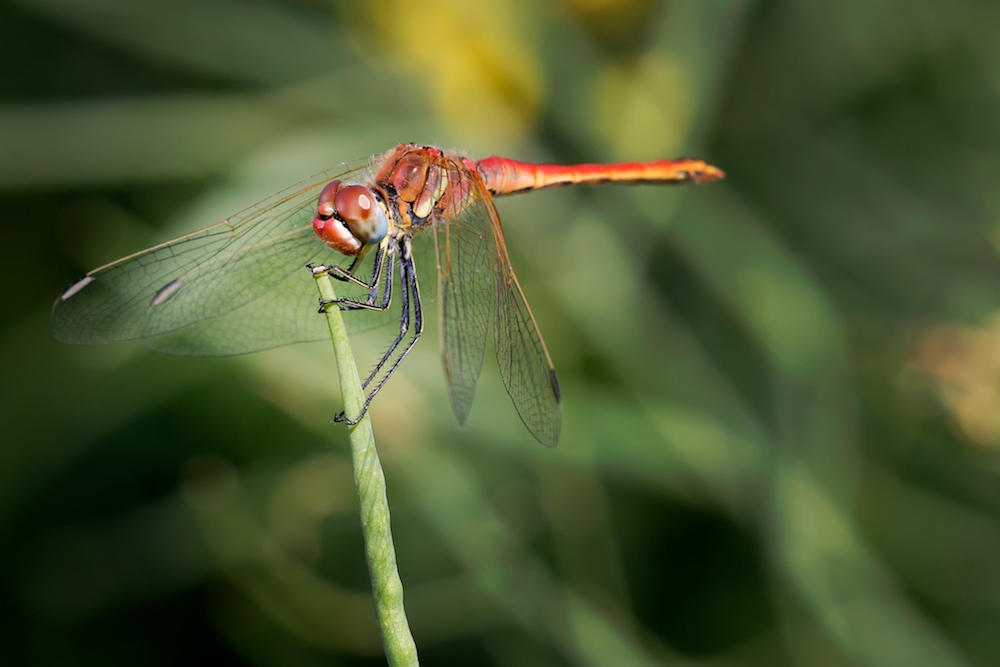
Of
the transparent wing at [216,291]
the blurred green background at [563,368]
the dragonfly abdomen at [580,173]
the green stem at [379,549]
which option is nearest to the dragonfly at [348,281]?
the transparent wing at [216,291]

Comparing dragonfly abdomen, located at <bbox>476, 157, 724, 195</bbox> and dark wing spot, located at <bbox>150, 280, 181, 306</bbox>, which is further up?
dragonfly abdomen, located at <bbox>476, 157, 724, 195</bbox>

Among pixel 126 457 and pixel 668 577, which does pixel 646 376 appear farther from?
pixel 126 457

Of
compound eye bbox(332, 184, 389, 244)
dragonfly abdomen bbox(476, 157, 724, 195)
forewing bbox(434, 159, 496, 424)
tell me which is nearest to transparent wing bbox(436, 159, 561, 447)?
forewing bbox(434, 159, 496, 424)

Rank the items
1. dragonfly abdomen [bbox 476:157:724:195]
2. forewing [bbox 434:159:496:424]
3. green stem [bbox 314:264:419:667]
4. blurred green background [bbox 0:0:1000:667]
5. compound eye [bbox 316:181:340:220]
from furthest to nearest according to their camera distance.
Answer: blurred green background [bbox 0:0:1000:667]
dragonfly abdomen [bbox 476:157:724:195]
compound eye [bbox 316:181:340:220]
forewing [bbox 434:159:496:424]
green stem [bbox 314:264:419:667]

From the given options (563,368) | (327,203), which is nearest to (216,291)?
(327,203)

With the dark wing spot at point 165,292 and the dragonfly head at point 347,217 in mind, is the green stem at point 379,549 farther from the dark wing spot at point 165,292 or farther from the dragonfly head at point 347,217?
the dark wing spot at point 165,292

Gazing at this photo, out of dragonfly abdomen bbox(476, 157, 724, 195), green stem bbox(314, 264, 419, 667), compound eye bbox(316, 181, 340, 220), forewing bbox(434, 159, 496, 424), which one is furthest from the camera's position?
dragonfly abdomen bbox(476, 157, 724, 195)

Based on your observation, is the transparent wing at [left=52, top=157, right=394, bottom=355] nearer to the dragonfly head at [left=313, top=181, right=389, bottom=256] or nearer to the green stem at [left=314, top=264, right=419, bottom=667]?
the dragonfly head at [left=313, top=181, right=389, bottom=256]
